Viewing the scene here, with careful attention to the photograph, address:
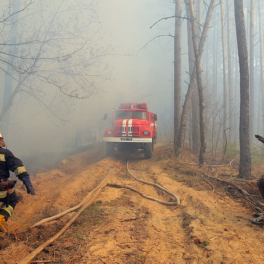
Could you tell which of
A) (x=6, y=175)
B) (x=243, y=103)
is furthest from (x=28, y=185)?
(x=243, y=103)

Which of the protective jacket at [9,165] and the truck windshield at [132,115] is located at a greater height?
the truck windshield at [132,115]

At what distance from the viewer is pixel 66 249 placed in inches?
109

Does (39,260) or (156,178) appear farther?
→ (156,178)

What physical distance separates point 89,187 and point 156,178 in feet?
6.71

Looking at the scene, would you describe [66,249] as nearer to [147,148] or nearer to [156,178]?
[156,178]

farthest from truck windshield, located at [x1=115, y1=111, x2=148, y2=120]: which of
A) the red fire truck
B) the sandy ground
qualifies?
the sandy ground

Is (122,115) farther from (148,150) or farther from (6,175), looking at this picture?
(6,175)

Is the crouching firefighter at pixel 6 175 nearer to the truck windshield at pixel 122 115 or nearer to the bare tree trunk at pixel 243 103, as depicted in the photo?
the bare tree trunk at pixel 243 103

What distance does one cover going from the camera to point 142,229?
3.32 metres

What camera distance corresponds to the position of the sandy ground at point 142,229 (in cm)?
261

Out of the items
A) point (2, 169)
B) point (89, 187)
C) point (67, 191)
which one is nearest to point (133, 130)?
point (89, 187)

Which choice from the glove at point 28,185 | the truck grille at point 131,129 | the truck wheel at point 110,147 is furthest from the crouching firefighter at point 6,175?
the truck wheel at point 110,147

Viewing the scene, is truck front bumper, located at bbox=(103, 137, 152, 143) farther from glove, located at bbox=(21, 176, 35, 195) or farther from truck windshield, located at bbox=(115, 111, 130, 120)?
glove, located at bbox=(21, 176, 35, 195)

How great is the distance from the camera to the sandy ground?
261 cm
